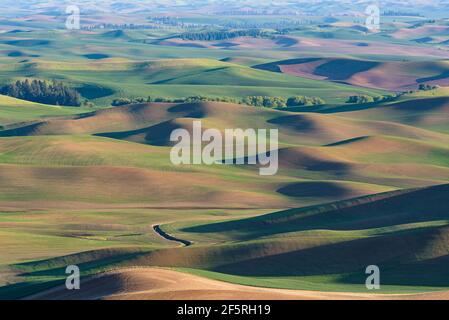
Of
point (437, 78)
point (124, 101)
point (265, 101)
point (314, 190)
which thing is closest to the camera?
point (314, 190)

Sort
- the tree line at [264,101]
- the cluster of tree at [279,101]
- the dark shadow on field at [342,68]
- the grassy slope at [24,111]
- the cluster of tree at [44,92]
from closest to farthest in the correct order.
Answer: the grassy slope at [24,111]
the tree line at [264,101]
the cluster of tree at [279,101]
the cluster of tree at [44,92]
the dark shadow on field at [342,68]

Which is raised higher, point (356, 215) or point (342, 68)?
point (356, 215)

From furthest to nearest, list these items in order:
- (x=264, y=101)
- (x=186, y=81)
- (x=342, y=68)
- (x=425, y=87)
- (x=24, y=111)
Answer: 1. (x=342, y=68)
2. (x=186, y=81)
3. (x=425, y=87)
4. (x=264, y=101)
5. (x=24, y=111)

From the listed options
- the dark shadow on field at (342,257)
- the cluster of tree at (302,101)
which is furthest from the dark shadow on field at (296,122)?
the dark shadow on field at (342,257)

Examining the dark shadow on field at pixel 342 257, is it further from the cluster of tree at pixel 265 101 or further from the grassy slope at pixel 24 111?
the cluster of tree at pixel 265 101

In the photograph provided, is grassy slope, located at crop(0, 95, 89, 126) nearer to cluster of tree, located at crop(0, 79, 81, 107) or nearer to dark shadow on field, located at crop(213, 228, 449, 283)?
cluster of tree, located at crop(0, 79, 81, 107)

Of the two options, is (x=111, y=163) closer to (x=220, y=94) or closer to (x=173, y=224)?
(x=173, y=224)

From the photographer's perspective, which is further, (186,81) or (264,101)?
(186,81)

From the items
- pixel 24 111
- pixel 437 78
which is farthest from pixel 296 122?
pixel 437 78

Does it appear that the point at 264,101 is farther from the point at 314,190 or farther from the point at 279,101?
the point at 314,190
